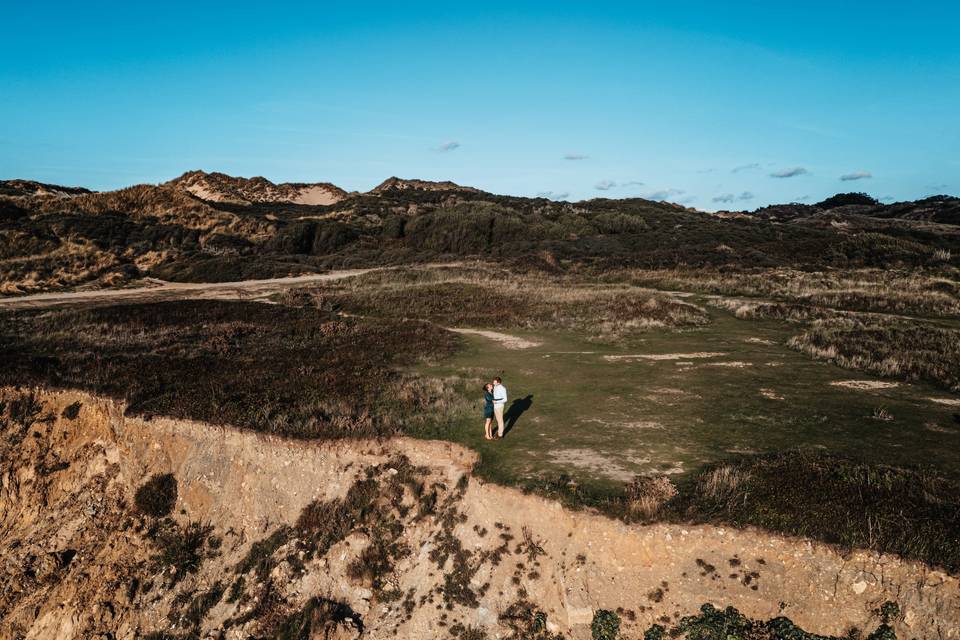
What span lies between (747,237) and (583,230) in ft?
73.5

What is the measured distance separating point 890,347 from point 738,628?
65.2ft

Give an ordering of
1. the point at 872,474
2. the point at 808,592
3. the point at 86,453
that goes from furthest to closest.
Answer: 1. the point at 86,453
2. the point at 872,474
3. the point at 808,592

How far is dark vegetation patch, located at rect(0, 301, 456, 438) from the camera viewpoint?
51.9ft

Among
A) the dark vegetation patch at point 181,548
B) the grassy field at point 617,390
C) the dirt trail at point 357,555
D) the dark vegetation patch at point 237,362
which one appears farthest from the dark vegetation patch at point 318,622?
the dark vegetation patch at point 237,362

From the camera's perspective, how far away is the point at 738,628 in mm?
8602

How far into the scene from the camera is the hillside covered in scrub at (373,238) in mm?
55125

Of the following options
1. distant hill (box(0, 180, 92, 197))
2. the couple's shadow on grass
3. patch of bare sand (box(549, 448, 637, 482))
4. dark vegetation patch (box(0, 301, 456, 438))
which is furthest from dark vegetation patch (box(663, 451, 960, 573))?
distant hill (box(0, 180, 92, 197))

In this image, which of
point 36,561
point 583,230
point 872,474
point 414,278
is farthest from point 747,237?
point 36,561

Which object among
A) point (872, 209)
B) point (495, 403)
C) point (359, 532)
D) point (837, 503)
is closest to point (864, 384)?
point (837, 503)

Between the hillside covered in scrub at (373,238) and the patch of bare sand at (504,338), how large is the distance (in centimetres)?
2888

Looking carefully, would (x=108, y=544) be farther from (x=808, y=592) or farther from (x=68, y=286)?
(x=68, y=286)

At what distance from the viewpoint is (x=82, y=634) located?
12922mm

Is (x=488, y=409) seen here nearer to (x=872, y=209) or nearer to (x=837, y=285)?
(x=837, y=285)

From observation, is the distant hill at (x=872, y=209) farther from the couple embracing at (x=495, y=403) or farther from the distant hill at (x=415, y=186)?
the couple embracing at (x=495, y=403)
